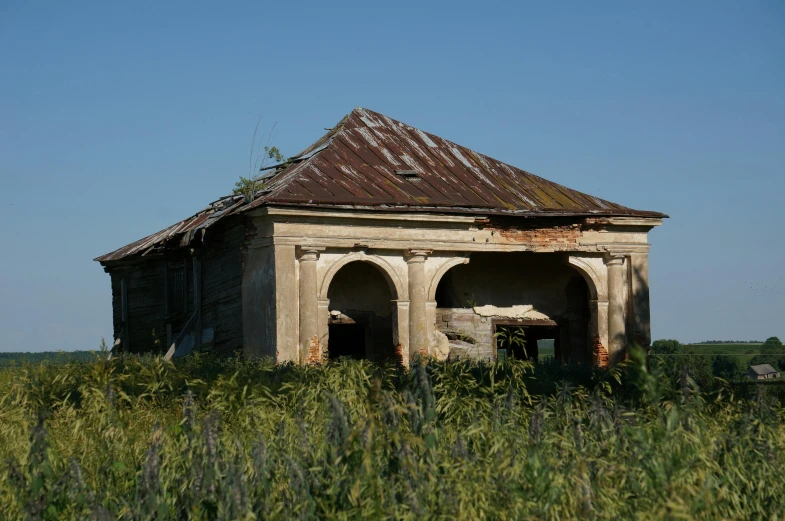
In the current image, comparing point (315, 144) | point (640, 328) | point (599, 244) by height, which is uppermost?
point (315, 144)

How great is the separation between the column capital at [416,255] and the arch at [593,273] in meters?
2.85

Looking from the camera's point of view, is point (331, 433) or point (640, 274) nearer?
point (331, 433)

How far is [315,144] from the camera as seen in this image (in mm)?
19312

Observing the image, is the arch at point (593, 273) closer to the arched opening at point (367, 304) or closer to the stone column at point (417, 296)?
the stone column at point (417, 296)

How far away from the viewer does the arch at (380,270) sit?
52.3 ft

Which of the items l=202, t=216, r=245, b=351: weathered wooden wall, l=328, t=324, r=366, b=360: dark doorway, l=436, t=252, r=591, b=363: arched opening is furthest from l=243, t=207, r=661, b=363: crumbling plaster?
l=328, t=324, r=366, b=360: dark doorway

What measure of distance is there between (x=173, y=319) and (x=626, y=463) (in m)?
15.2

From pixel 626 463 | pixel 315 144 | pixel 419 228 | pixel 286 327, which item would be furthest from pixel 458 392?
pixel 315 144

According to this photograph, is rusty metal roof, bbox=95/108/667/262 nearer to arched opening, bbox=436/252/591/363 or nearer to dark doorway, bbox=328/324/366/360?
arched opening, bbox=436/252/591/363

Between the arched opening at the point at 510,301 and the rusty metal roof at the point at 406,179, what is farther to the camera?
the arched opening at the point at 510,301

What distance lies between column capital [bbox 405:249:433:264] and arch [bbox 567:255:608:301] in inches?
112

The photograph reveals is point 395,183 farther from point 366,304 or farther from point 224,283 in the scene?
point 224,283

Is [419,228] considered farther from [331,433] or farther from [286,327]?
[331,433]

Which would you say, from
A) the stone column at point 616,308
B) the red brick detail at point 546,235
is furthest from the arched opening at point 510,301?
the stone column at point 616,308
